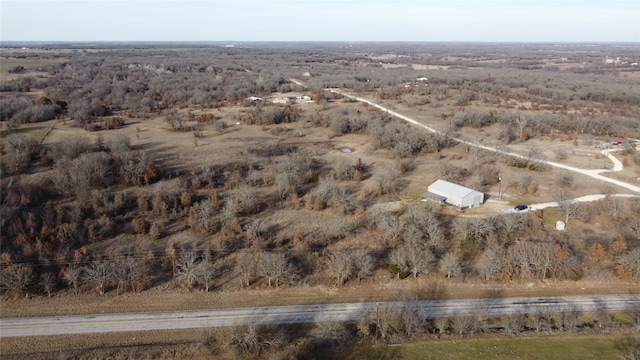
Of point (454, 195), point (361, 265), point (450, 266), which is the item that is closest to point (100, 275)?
point (361, 265)

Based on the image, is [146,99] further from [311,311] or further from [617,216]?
[617,216]

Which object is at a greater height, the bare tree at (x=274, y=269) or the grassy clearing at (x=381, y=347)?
the bare tree at (x=274, y=269)

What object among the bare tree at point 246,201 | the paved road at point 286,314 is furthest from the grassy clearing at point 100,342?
the bare tree at point 246,201

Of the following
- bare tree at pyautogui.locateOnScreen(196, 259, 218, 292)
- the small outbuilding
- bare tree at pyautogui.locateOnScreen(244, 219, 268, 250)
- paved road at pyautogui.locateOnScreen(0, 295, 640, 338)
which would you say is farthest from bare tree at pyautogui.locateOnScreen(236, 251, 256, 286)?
the small outbuilding

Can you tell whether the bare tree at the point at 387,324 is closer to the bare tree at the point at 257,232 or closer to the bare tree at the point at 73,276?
the bare tree at the point at 257,232

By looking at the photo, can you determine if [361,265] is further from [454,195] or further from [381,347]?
[454,195]

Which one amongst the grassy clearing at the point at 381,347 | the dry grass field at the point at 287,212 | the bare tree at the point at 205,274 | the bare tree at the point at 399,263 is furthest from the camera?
the bare tree at the point at 399,263
